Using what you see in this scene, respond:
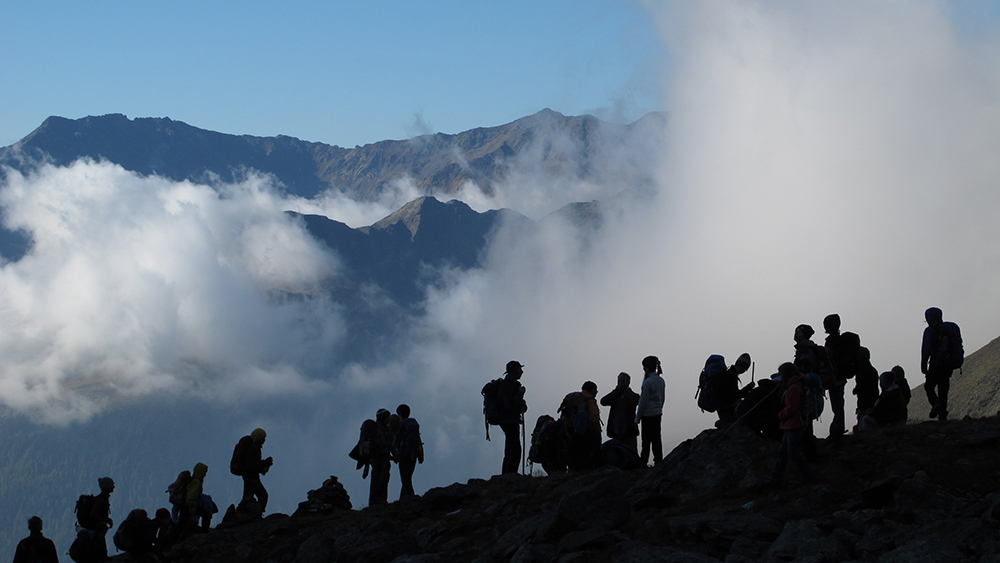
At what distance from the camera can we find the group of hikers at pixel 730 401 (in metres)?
15.0

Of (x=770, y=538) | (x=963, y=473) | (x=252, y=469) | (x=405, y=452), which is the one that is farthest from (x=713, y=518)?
(x=252, y=469)

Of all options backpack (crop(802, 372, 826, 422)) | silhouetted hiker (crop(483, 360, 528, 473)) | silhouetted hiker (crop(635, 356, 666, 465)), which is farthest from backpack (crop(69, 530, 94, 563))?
backpack (crop(802, 372, 826, 422))

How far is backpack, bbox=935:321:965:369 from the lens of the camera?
16922 millimetres

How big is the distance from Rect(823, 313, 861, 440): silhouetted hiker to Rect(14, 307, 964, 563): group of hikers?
0.02m

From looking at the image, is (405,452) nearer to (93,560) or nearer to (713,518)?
(93,560)

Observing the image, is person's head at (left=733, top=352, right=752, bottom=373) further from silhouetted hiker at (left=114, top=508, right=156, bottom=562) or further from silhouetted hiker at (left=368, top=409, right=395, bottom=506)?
silhouetted hiker at (left=114, top=508, right=156, bottom=562)

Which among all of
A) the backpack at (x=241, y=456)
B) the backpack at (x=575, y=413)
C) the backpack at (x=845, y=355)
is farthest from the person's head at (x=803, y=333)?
the backpack at (x=241, y=456)

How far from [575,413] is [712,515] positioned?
5169 millimetres

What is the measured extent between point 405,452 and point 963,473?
38.3 ft

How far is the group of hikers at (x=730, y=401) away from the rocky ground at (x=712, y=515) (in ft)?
2.56

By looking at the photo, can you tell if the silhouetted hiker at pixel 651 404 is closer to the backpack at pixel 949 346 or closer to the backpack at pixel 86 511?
the backpack at pixel 949 346

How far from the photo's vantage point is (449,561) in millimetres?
13695

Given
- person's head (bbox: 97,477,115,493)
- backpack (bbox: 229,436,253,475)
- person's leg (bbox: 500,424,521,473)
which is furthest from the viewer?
backpack (bbox: 229,436,253,475)

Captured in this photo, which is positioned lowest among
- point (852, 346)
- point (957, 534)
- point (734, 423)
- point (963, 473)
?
point (957, 534)
